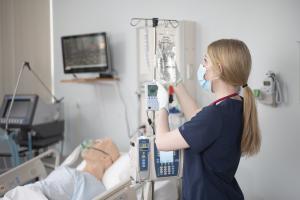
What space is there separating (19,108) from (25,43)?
0.87 metres

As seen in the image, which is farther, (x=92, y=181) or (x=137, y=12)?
(x=137, y=12)

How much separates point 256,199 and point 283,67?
0.89 metres

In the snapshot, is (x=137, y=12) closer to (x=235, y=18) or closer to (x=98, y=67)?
(x=98, y=67)

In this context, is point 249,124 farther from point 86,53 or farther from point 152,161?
point 86,53

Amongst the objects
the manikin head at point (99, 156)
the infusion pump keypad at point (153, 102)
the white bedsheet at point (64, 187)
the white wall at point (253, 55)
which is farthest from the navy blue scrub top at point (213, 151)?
the manikin head at point (99, 156)

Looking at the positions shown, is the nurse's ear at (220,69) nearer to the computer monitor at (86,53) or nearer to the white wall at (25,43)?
the computer monitor at (86,53)

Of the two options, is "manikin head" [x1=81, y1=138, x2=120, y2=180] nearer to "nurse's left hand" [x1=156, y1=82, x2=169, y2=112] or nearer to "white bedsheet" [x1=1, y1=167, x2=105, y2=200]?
"white bedsheet" [x1=1, y1=167, x2=105, y2=200]

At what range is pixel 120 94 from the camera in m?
2.80

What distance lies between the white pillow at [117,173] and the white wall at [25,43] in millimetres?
1534

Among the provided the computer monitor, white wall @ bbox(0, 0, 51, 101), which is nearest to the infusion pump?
the computer monitor

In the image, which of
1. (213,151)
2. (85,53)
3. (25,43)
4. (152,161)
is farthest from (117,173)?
(25,43)

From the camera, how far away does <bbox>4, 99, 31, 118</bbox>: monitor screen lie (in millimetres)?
2667

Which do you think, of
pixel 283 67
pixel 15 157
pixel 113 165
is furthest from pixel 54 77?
pixel 283 67

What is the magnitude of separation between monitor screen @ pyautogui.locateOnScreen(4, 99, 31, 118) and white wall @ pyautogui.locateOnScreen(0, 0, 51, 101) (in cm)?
51
